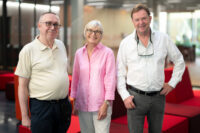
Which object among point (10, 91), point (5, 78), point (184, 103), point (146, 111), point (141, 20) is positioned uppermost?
point (141, 20)

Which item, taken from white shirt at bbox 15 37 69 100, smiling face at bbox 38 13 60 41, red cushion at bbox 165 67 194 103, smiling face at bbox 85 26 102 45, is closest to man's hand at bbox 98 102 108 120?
white shirt at bbox 15 37 69 100

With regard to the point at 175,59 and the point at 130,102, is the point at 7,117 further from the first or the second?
the point at 175,59

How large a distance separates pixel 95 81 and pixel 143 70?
1.50ft

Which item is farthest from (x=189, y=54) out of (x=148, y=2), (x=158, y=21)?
(x=148, y=2)

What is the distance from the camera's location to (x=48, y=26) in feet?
8.28

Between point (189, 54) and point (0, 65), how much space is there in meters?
7.46

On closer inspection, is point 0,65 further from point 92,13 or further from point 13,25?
point 92,13

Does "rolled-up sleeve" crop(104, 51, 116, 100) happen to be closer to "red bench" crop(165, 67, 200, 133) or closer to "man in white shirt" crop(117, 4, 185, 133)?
"man in white shirt" crop(117, 4, 185, 133)

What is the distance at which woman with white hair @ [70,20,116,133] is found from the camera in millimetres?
2656

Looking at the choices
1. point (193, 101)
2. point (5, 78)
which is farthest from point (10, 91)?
point (193, 101)

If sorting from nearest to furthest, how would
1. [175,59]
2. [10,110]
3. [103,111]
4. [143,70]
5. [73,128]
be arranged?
[103,111] < [143,70] < [175,59] < [73,128] < [10,110]

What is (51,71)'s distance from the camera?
100.0 inches

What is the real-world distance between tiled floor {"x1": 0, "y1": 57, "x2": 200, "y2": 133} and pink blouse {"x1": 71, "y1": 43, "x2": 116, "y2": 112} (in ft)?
10.4

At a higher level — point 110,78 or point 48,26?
point 48,26
